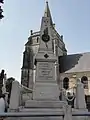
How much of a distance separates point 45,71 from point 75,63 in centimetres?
2606

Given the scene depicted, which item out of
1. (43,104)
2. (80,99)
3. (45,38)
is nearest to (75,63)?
(45,38)

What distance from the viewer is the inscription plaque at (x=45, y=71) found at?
27.6ft

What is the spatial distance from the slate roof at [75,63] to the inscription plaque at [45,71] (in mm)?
23537

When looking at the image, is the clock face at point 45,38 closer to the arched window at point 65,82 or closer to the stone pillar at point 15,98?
the stone pillar at point 15,98

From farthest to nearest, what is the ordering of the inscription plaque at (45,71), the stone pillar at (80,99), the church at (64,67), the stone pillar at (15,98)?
the church at (64,67), the inscription plaque at (45,71), the stone pillar at (80,99), the stone pillar at (15,98)

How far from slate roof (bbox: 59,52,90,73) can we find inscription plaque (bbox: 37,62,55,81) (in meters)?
23.5

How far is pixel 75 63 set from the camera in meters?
33.9

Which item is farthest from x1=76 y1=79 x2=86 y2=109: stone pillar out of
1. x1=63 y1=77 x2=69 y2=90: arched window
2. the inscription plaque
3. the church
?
x1=63 y1=77 x2=69 y2=90: arched window

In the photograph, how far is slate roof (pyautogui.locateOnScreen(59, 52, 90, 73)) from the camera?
32141mm

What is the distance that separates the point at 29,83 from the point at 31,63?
4390mm

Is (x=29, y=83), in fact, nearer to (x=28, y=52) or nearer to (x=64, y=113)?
(x=28, y=52)

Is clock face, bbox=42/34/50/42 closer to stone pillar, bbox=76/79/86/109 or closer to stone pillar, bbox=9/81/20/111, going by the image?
stone pillar, bbox=9/81/20/111

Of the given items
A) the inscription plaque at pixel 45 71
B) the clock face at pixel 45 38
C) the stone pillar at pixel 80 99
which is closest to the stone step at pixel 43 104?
the stone pillar at pixel 80 99

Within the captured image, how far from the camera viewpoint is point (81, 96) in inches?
302
